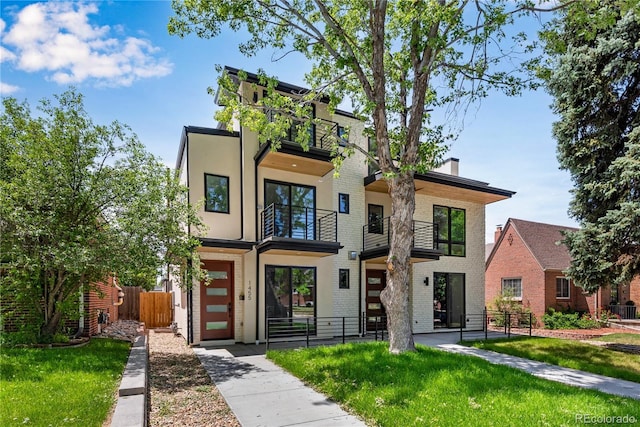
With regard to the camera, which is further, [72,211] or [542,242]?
[542,242]

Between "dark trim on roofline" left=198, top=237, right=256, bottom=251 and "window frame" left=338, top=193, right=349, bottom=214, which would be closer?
"dark trim on roofline" left=198, top=237, right=256, bottom=251

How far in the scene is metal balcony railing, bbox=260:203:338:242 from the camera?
39.7 feet

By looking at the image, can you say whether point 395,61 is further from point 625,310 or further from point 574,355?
point 625,310

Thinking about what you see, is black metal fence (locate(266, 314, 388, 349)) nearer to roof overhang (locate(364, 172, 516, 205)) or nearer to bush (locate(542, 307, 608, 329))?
roof overhang (locate(364, 172, 516, 205))

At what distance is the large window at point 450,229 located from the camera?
52.9ft

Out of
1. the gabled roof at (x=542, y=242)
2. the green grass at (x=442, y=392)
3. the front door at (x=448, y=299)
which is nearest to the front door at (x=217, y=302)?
the green grass at (x=442, y=392)

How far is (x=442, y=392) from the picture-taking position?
5.82 metres

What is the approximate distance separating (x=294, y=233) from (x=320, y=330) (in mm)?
3480

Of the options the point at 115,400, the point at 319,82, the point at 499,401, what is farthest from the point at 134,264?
the point at 499,401

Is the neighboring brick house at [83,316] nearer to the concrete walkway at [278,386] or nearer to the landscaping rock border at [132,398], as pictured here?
the landscaping rock border at [132,398]

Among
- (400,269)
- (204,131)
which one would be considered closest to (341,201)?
(204,131)

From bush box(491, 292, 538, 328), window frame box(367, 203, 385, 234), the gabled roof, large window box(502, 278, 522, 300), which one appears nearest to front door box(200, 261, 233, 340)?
window frame box(367, 203, 385, 234)

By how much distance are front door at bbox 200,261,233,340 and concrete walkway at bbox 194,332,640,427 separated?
2.83 ft

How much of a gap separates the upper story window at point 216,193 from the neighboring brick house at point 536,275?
16384 millimetres
